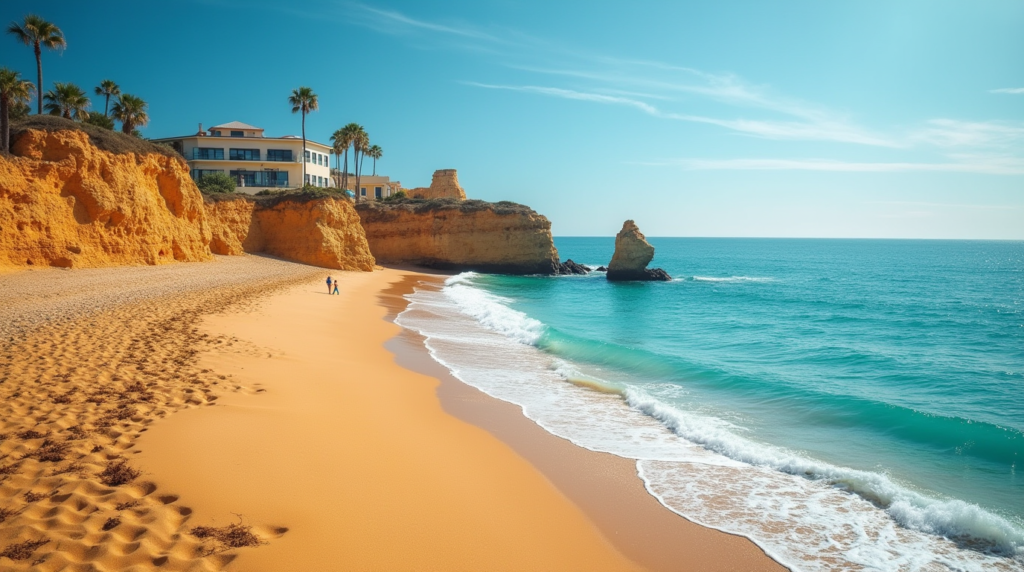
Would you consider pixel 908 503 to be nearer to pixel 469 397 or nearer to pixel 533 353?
pixel 469 397

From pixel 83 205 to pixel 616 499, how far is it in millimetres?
27882

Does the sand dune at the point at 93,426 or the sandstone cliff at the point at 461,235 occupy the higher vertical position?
the sandstone cliff at the point at 461,235

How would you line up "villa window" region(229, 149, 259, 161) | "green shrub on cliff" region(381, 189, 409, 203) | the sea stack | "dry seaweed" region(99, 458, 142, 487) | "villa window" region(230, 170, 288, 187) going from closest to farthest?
"dry seaweed" region(99, 458, 142, 487) < the sea stack < "villa window" region(229, 149, 259, 161) < "villa window" region(230, 170, 288, 187) < "green shrub on cliff" region(381, 189, 409, 203)

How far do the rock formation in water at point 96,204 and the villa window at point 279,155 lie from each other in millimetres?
17967

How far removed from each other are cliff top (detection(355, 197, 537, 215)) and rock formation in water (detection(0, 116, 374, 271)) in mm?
17183

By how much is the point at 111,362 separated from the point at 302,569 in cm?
687

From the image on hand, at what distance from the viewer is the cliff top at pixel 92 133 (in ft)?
79.0

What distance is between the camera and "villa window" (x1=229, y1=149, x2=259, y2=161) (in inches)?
2127

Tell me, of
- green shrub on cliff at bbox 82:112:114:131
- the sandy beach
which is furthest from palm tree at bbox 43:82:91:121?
the sandy beach

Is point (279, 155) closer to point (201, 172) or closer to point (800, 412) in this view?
point (201, 172)

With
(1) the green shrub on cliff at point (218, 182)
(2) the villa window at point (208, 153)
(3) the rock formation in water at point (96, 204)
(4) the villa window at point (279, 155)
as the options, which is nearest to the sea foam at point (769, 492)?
(3) the rock formation in water at point (96, 204)

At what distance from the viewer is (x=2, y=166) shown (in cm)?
2178

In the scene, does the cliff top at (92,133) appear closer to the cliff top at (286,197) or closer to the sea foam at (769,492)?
the cliff top at (286,197)

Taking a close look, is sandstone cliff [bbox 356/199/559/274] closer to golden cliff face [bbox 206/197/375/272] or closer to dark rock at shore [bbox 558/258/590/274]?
dark rock at shore [bbox 558/258/590/274]
